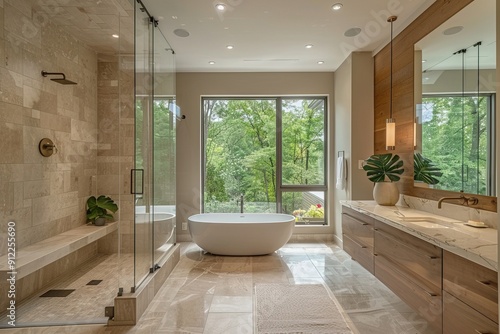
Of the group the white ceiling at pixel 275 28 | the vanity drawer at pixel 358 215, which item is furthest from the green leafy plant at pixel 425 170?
the white ceiling at pixel 275 28

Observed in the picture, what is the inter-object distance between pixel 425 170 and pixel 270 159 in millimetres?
2389

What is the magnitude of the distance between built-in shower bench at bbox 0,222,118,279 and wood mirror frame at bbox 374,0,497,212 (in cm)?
356

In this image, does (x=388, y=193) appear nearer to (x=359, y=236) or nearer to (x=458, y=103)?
(x=359, y=236)

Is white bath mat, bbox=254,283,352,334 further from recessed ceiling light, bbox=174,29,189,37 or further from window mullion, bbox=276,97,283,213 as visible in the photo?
recessed ceiling light, bbox=174,29,189,37

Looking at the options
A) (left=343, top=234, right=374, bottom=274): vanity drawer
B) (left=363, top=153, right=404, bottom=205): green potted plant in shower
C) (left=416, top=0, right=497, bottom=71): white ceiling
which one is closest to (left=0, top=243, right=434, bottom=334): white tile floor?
(left=343, top=234, right=374, bottom=274): vanity drawer

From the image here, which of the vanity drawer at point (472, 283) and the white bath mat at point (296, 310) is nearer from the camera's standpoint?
the vanity drawer at point (472, 283)

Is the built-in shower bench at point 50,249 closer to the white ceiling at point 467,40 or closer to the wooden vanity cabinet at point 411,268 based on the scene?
the wooden vanity cabinet at point 411,268

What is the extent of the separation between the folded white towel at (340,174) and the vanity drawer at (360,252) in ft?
3.32

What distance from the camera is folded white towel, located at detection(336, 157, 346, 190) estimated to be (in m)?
3.85

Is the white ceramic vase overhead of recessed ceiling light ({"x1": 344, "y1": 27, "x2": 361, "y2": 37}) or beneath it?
beneath

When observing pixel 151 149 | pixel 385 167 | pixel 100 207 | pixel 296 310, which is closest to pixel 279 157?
pixel 385 167

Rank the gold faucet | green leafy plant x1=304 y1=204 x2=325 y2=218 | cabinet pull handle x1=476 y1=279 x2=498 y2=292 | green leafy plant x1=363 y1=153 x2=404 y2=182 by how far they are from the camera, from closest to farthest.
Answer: cabinet pull handle x1=476 y1=279 x2=498 y2=292 < the gold faucet < green leafy plant x1=363 y1=153 x2=404 y2=182 < green leafy plant x1=304 y1=204 x2=325 y2=218

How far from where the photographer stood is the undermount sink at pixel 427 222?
1.96 m

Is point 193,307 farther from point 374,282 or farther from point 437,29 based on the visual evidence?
point 437,29
